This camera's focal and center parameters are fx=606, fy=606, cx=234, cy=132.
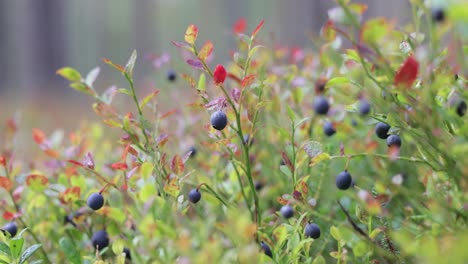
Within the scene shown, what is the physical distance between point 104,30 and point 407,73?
1593cm

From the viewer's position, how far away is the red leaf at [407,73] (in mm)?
687

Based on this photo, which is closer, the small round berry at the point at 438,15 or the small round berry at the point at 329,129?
the small round berry at the point at 438,15

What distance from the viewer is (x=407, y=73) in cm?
69

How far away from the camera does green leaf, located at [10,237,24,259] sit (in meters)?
0.88

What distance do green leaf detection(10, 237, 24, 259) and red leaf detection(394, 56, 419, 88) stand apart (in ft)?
1.87

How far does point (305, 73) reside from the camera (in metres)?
1.60

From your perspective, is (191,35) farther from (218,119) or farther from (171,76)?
(171,76)

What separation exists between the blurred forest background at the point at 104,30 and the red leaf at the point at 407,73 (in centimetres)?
587

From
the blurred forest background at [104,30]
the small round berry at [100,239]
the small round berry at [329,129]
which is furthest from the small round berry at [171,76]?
the blurred forest background at [104,30]

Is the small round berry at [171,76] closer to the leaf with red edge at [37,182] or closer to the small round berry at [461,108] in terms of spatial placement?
the leaf with red edge at [37,182]

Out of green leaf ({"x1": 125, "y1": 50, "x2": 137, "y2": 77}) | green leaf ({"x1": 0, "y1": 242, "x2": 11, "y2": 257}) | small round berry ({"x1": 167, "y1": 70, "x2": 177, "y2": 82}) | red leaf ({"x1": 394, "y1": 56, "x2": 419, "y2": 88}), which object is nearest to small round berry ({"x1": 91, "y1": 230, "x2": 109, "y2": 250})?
green leaf ({"x1": 0, "y1": 242, "x2": 11, "y2": 257})

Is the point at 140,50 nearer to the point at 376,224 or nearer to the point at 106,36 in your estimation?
the point at 106,36

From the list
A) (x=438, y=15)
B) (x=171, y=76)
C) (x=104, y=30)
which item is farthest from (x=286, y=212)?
(x=104, y=30)

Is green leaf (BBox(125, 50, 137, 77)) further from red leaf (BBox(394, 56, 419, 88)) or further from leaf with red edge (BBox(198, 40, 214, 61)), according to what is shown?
red leaf (BBox(394, 56, 419, 88))
